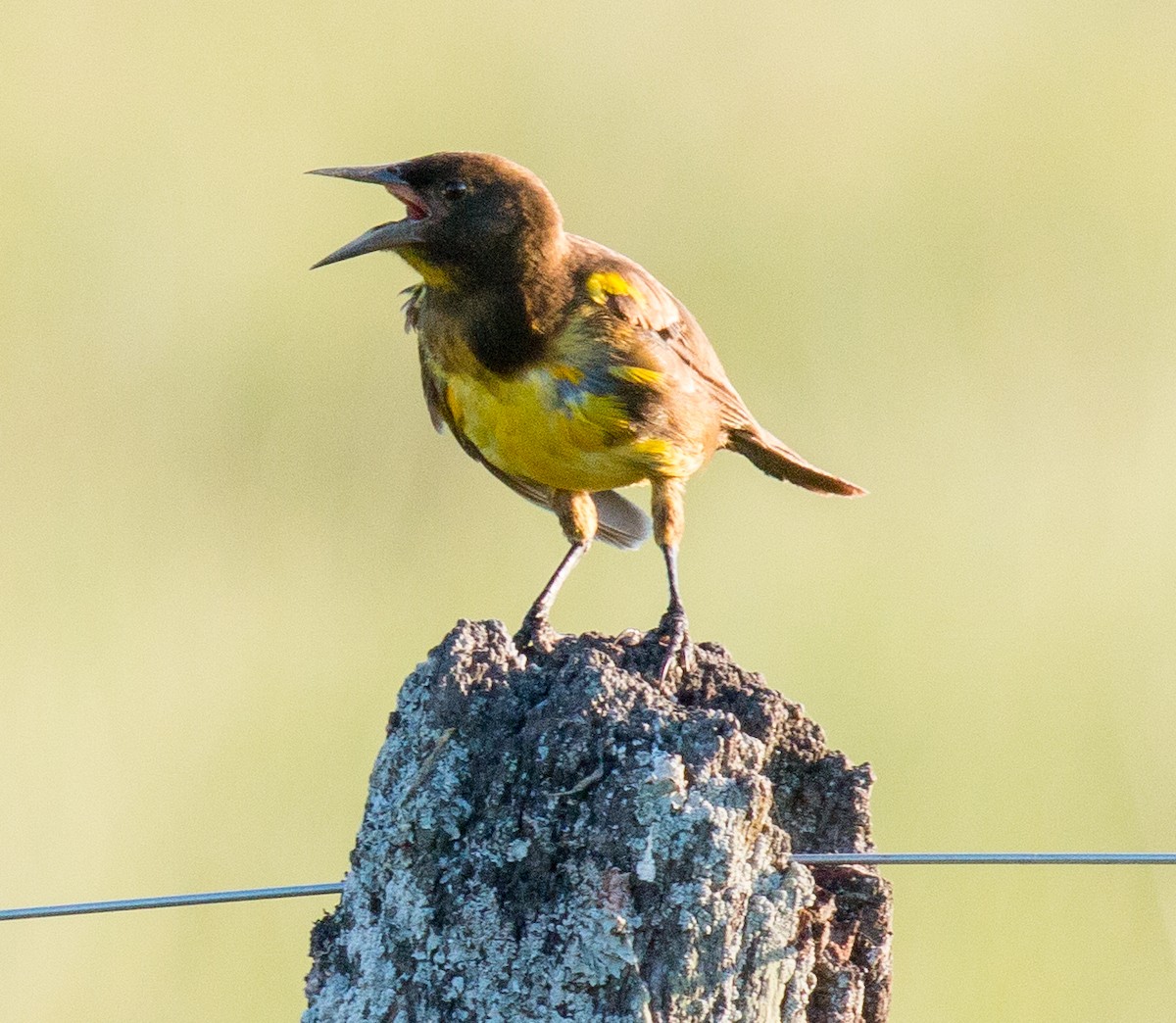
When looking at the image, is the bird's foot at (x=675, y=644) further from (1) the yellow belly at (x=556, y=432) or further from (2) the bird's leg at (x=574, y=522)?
(2) the bird's leg at (x=574, y=522)

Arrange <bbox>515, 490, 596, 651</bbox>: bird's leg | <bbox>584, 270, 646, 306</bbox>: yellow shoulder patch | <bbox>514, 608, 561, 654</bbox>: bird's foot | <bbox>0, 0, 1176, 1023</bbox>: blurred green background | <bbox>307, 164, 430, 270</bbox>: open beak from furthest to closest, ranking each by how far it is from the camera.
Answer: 1. <bbox>0, 0, 1176, 1023</bbox>: blurred green background
2. <bbox>515, 490, 596, 651</bbox>: bird's leg
3. <bbox>584, 270, 646, 306</bbox>: yellow shoulder patch
4. <bbox>307, 164, 430, 270</bbox>: open beak
5. <bbox>514, 608, 561, 654</bbox>: bird's foot

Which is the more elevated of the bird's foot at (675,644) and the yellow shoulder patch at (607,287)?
the yellow shoulder patch at (607,287)

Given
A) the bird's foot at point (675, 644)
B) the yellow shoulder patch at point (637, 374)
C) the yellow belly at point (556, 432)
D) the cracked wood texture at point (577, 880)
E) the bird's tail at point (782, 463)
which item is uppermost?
the bird's tail at point (782, 463)

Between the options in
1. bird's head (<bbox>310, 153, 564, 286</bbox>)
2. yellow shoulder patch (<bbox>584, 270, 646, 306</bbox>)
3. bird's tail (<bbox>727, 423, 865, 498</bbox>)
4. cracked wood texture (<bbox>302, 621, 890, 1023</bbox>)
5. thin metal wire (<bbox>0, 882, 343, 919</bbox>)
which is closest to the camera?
cracked wood texture (<bbox>302, 621, 890, 1023</bbox>)

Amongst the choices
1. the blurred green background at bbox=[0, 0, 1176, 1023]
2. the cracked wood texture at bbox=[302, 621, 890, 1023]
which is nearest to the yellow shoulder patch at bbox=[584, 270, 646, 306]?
the blurred green background at bbox=[0, 0, 1176, 1023]

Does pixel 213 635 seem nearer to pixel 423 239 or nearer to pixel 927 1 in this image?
pixel 423 239

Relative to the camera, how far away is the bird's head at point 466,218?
4848mm

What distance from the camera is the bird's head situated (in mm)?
4848

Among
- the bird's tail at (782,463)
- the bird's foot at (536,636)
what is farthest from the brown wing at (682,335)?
the bird's foot at (536,636)

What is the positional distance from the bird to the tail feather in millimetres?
437

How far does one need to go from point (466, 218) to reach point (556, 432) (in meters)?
0.59

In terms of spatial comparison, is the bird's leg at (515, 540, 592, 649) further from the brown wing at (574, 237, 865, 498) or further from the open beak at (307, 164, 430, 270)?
the open beak at (307, 164, 430, 270)

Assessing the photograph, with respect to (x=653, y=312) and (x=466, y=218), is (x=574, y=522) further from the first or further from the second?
(x=466, y=218)

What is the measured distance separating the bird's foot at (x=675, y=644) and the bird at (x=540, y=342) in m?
0.66
